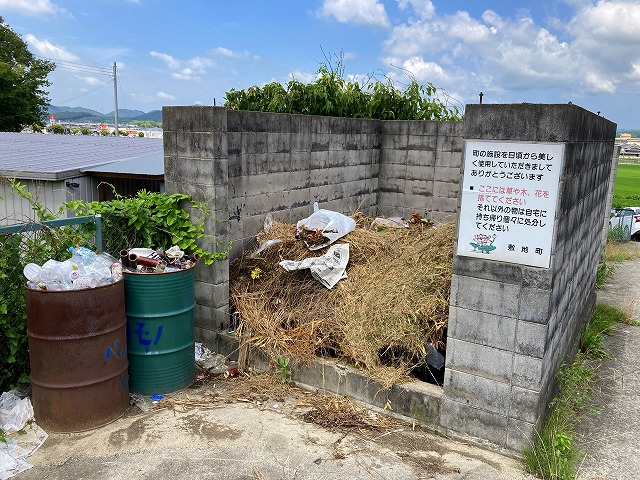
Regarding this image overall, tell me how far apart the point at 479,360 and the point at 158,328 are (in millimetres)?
2806

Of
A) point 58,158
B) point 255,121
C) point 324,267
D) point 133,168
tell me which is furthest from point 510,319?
point 58,158

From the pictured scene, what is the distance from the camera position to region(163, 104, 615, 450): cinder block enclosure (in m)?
3.99

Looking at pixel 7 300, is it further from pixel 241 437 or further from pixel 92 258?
pixel 241 437

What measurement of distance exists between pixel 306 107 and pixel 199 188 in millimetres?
4762

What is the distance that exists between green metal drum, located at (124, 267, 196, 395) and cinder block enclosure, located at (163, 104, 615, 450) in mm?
655

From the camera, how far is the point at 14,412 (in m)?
4.33

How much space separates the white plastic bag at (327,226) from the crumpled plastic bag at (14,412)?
3186 millimetres

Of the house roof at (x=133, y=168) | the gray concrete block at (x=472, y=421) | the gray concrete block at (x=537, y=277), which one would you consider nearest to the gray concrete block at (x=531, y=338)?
the gray concrete block at (x=537, y=277)

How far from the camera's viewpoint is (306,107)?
967cm

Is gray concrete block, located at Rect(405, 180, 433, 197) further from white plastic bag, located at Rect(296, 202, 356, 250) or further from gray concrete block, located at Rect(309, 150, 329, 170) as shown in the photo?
white plastic bag, located at Rect(296, 202, 356, 250)

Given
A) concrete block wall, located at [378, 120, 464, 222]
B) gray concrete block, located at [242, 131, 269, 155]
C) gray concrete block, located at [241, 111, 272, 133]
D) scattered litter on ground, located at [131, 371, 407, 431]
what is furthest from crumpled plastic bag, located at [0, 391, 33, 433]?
concrete block wall, located at [378, 120, 464, 222]

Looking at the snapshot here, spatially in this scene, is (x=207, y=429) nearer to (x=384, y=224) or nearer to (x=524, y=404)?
(x=524, y=404)

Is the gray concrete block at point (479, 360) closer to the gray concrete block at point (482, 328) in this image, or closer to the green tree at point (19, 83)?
the gray concrete block at point (482, 328)

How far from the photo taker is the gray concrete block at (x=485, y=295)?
13.3 feet
